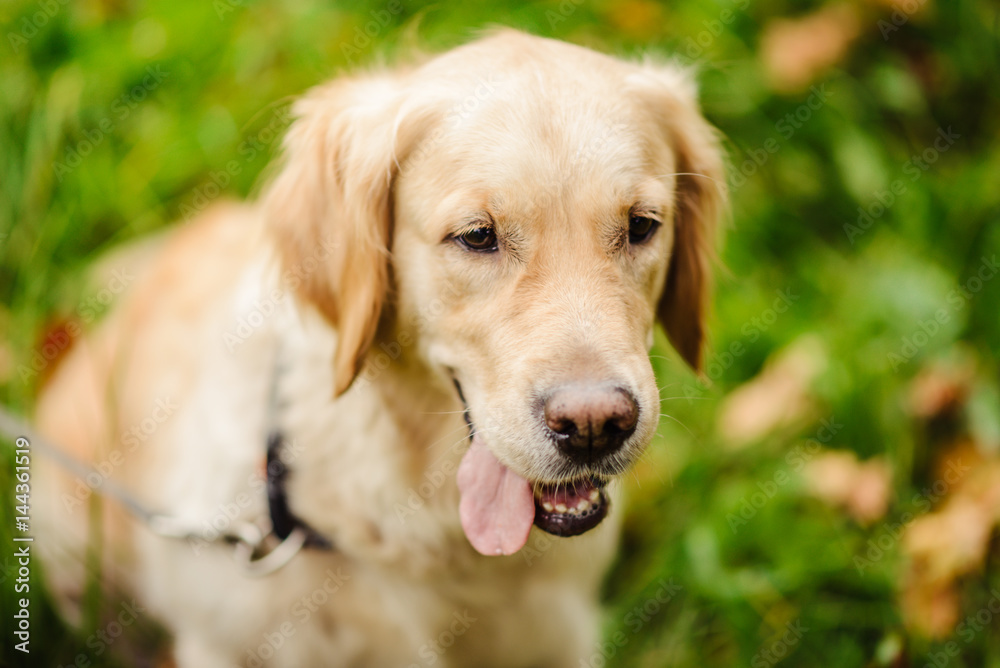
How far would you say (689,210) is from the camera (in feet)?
8.66

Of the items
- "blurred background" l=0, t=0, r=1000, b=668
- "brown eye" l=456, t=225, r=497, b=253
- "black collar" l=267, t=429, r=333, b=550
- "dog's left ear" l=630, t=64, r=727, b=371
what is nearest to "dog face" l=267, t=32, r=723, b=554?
"brown eye" l=456, t=225, r=497, b=253

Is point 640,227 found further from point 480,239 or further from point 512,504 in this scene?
point 512,504

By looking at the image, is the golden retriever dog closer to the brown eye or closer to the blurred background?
the brown eye

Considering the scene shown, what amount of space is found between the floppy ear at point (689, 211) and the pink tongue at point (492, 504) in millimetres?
877

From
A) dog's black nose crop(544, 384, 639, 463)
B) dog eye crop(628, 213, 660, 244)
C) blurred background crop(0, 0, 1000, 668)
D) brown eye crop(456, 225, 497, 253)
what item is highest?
brown eye crop(456, 225, 497, 253)

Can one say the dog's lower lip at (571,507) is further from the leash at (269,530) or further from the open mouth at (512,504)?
the leash at (269,530)

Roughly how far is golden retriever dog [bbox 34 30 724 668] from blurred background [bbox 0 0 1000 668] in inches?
20.3

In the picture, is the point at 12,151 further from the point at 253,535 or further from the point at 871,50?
the point at 871,50

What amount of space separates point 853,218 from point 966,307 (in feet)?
3.06

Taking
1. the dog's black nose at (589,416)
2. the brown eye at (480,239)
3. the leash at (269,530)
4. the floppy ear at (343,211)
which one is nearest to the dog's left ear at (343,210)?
the floppy ear at (343,211)

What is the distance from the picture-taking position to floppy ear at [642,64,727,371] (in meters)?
2.57

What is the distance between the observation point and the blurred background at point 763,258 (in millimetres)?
3211

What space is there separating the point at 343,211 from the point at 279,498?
91 cm

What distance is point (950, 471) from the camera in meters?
3.49
